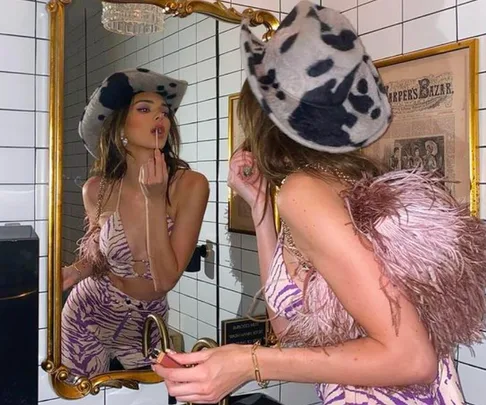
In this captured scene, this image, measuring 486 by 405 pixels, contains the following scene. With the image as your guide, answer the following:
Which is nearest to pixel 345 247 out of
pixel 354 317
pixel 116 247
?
pixel 354 317

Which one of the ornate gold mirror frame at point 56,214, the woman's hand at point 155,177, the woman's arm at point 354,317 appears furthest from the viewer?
the woman's hand at point 155,177

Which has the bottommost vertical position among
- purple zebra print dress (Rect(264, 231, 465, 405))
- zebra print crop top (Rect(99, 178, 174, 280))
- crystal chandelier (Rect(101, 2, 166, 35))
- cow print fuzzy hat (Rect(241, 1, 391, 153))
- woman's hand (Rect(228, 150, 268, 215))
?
purple zebra print dress (Rect(264, 231, 465, 405))

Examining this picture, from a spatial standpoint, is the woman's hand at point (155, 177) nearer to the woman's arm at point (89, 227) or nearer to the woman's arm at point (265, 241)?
the woman's arm at point (89, 227)

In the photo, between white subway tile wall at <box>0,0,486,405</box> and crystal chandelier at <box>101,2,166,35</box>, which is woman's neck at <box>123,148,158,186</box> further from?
crystal chandelier at <box>101,2,166,35</box>

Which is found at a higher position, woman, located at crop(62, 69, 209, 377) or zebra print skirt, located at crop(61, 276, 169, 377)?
woman, located at crop(62, 69, 209, 377)

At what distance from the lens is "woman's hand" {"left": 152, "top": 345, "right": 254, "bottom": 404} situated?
2.87 ft

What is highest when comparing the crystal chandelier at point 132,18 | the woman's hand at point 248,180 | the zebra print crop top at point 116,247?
the crystal chandelier at point 132,18

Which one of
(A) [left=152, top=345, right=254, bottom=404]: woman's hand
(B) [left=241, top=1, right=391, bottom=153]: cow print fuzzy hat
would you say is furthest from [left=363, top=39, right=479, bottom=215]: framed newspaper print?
(A) [left=152, top=345, right=254, bottom=404]: woman's hand

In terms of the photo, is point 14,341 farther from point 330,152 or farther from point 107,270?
point 330,152

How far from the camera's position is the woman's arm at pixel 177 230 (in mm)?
1280

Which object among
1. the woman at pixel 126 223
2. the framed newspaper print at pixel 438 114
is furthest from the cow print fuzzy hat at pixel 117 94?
the framed newspaper print at pixel 438 114

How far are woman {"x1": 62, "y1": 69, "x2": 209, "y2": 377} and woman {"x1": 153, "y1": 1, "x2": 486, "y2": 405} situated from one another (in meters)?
0.33

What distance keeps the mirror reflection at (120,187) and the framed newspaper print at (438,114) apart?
20.6 inches

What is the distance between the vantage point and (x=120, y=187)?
1.25 m
